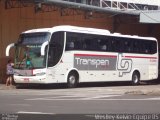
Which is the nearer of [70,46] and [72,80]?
[70,46]

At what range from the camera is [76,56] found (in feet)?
106

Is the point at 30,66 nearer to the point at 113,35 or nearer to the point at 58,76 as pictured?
the point at 58,76

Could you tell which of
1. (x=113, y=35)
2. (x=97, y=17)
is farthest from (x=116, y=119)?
(x=97, y=17)

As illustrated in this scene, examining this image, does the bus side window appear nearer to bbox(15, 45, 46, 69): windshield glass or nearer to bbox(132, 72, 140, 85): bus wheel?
bbox(15, 45, 46, 69): windshield glass

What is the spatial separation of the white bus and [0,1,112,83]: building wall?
4.18 metres

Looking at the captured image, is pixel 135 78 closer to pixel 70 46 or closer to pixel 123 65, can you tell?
pixel 123 65

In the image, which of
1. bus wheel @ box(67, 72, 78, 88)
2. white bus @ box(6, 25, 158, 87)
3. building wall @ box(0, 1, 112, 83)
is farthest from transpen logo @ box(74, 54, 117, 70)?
building wall @ box(0, 1, 112, 83)

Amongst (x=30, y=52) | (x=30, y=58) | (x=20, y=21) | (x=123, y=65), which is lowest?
(x=123, y=65)

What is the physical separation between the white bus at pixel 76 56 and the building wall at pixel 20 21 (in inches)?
164

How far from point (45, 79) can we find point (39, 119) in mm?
17046

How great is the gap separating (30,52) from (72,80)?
329 centimetres

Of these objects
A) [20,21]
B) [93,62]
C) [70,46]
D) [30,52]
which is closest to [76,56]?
[70,46]

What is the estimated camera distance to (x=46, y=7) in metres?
39.7

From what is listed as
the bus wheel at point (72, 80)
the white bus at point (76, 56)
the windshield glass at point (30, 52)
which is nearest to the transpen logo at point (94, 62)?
the white bus at point (76, 56)
